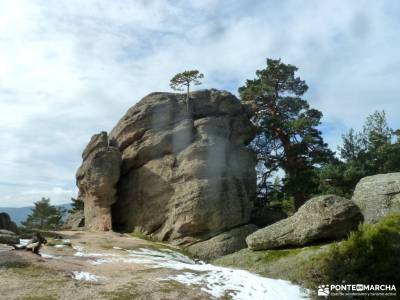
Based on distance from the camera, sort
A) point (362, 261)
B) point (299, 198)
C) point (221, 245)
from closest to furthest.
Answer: point (362, 261)
point (221, 245)
point (299, 198)

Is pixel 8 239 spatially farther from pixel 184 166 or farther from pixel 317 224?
pixel 317 224

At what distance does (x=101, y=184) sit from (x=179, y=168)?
7318mm

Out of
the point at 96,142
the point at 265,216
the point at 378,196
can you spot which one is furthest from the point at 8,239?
the point at 378,196

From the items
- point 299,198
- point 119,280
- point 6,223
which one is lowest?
point 119,280

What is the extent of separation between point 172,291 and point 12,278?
6.60 meters

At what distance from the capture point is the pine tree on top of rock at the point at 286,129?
126 ft

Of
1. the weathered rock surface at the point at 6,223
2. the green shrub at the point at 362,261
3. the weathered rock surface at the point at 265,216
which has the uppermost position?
the weathered rock surface at the point at 265,216

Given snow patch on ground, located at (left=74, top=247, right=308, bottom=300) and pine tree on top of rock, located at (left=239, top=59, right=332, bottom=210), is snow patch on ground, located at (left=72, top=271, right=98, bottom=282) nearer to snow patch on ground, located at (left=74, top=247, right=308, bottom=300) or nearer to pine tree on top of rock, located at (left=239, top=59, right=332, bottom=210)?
snow patch on ground, located at (left=74, top=247, right=308, bottom=300)

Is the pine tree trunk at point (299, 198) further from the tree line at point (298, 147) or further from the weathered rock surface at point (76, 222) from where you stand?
the weathered rock surface at point (76, 222)

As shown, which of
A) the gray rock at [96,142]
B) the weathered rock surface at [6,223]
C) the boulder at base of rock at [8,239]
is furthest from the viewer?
the gray rock at [96,142]

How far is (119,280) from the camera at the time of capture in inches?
725

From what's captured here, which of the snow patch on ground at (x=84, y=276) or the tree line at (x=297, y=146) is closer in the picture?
the snow patch on ground at (x=84, y=276)

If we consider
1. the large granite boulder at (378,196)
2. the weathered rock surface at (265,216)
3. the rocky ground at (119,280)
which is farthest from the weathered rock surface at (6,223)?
the large granite boulder at (378,196)

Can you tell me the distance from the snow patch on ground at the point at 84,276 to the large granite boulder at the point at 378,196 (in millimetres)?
15741
